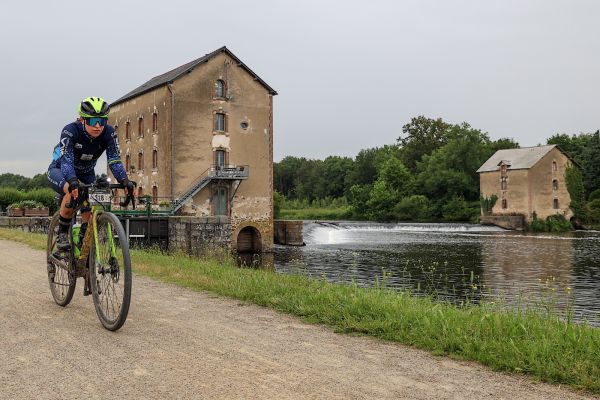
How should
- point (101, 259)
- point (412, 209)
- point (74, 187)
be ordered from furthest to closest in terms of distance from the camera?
point (412, 209), point (101, 259), point (74, 187)

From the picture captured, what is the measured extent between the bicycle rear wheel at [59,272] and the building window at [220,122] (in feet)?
98.3

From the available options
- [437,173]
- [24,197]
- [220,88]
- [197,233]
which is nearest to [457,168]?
[437,173]

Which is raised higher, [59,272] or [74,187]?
[74,187]

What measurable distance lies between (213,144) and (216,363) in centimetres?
3259

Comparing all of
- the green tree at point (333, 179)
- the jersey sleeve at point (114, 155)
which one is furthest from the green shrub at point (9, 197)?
the green tree at point (333, 179)

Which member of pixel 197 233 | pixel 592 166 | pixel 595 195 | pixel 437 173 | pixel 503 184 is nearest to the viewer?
pixel 197 233

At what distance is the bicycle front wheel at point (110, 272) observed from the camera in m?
4.95

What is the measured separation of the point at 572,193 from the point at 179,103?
5353 centimetres

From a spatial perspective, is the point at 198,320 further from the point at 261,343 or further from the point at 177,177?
the point at 177,177

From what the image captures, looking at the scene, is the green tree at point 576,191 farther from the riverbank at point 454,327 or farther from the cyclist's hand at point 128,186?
the cyclist's hand at point 128,186

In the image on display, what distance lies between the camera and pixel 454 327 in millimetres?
5047

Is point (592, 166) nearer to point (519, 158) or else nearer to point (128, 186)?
point (519, 158)

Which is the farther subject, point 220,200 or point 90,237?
point 220,200

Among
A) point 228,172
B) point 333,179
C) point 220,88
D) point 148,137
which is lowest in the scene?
point 228,172
